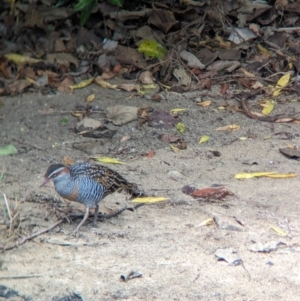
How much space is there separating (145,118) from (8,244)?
2981 millimetres

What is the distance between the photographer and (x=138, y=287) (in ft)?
17.1

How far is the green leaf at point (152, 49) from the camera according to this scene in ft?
30.4

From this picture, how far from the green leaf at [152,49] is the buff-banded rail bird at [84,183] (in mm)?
3333

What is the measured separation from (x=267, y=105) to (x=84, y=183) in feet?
10.9

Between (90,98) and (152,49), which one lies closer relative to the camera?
(90,98)

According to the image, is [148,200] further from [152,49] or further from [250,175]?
[152,49]

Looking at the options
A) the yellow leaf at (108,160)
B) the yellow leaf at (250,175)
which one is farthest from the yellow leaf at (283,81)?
the yellow leaf at (108,160)

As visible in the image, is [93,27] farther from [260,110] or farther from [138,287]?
[138,287]

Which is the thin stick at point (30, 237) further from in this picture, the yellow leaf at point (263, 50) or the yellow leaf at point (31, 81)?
the yellow leaf at point (263, 50)

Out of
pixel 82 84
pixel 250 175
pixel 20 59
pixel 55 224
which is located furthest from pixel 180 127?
pixel 55 224

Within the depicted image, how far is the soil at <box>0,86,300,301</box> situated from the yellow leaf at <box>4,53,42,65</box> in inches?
27.7

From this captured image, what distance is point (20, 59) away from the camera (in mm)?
9227

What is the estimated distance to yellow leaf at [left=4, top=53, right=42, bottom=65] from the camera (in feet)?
30.2

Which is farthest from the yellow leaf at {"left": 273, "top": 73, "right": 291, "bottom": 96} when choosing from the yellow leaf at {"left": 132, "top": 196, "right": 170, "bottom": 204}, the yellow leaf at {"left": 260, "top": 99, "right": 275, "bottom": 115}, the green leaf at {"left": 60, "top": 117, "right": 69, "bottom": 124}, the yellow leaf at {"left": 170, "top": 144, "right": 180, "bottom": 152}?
the yellow leaf at {"left": 132, "top": 196, "right": 170, "bottom": 204}
